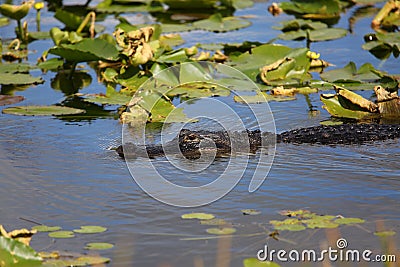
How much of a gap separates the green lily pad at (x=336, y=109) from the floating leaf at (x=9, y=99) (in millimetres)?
2618

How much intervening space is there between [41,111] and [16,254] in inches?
120

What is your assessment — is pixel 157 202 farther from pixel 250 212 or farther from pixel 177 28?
pixel 177 28

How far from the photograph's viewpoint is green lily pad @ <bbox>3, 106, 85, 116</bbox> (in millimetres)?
6100

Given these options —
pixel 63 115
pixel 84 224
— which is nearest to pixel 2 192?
pixel 84 224

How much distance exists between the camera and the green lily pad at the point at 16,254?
3172mm

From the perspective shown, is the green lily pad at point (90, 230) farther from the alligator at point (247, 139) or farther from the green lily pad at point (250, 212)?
the alligator at point (247, 139)

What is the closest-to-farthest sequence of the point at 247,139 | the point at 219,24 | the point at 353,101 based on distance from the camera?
the point at 247,139, the point at 353,101, the point at 219,24

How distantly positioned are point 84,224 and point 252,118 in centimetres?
240

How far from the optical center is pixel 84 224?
402 cm

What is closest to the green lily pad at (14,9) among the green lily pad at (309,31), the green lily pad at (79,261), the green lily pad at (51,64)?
the green lily pad at (51,64)

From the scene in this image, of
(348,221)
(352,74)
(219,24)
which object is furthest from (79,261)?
(219,24)

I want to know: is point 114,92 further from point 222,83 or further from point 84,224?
point 84,224

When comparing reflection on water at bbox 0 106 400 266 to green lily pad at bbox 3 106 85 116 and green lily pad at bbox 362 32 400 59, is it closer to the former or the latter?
green lily pad at bbox 3 106 85 116

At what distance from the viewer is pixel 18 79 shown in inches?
275
